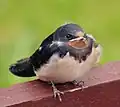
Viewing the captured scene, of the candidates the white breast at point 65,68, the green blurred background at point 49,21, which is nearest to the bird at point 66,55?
the white breast at point 65,68

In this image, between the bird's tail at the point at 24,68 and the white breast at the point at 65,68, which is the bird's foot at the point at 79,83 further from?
the bird's tail at the point at 24,68

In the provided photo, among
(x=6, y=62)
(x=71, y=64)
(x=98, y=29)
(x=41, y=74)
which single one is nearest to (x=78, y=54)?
(x=71, y=64)

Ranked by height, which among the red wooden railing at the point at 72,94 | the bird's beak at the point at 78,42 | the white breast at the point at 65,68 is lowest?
the red wooden railing at the point at 72,94

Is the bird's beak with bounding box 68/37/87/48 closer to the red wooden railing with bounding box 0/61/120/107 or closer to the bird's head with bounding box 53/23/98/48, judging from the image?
the bird's head with bounding box 53/23/98/48

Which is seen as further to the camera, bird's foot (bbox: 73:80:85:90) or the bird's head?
bird's foot (bbox: 73:80:85:90)

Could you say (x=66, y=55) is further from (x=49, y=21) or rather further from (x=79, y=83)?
(x=49, y=21)

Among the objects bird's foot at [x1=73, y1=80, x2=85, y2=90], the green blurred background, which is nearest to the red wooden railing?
bird's foot at [x1=73, y1=80, x2=85, y2=90]

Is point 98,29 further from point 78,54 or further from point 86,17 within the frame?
point 78,54
